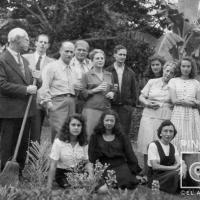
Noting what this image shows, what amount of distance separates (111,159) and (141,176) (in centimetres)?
76

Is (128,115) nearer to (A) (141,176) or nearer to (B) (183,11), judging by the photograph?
(A) (141,176)

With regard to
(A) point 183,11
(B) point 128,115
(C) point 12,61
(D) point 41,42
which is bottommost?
(B) point 128,115

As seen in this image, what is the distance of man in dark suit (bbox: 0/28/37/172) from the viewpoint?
549 cm

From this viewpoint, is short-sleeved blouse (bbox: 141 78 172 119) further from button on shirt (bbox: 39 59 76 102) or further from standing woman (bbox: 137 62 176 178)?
button on shirt (bbox: 39 59 76 102)

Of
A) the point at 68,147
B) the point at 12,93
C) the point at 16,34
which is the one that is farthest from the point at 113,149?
the point at 16,34

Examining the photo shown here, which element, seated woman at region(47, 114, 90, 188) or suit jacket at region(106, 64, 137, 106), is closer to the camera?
seated woman at region(47, 114, 90, 188)

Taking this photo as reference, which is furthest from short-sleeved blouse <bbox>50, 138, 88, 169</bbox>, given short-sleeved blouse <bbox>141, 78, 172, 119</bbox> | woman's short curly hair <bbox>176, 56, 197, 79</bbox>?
woman's short curly hair <bbox>176, 56, 197, 79</bbox>

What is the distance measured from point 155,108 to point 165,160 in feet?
2.91

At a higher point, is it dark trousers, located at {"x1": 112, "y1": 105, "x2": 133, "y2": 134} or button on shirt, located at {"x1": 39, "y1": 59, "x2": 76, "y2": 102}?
button on shirt, located at {"x1": 39, "y1": 59, "x2": 76, "y2": 102}

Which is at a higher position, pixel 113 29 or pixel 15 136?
pixel 113 29

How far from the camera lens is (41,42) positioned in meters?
6.56

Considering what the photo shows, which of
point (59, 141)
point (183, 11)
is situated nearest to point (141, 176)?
point (59, 141)

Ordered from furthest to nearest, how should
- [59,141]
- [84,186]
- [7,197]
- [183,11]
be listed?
[183,11]
[59,141]
[84,186]
[7,197]

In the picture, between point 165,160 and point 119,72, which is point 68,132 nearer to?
point 165,160
